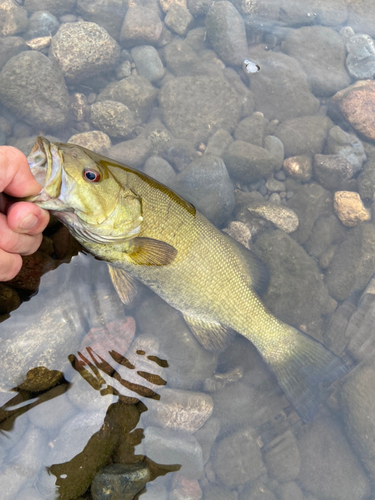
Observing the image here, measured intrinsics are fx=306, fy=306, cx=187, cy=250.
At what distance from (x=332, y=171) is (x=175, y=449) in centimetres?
457

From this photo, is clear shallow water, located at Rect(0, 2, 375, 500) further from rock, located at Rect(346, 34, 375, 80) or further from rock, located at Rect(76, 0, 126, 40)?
rock, located at Rect(346, 34, 375, 80)

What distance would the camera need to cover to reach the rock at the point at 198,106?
5344 mm

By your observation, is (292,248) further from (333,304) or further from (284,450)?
(284,450)

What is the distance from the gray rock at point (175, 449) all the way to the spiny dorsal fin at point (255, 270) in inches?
72.8

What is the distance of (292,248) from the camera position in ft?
14.1

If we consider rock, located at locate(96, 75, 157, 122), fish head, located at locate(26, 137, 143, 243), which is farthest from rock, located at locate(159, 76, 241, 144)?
fish head, located at locate(26, 137, 143, 243)

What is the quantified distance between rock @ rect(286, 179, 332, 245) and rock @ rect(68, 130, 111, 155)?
3038 mm

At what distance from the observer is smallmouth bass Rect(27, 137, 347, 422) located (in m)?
2.97

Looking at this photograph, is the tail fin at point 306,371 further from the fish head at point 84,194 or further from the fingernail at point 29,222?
the fingernail at point 29,222

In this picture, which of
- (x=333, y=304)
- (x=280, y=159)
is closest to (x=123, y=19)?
(x=280, y=159)

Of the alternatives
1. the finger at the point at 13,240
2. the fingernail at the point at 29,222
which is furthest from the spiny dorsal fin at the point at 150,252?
the fingernail at the point at 29,222

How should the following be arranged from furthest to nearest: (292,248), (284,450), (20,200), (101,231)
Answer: (292,248) → (284,450) → (101,231) → (20,200)

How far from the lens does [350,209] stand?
15.6ft

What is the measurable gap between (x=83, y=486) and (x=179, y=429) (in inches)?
44.0
